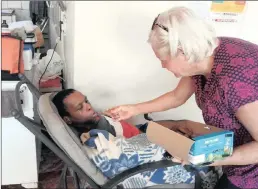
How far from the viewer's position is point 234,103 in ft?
2.68

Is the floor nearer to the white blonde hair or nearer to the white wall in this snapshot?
the white wall

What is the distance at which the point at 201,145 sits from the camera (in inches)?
30.8

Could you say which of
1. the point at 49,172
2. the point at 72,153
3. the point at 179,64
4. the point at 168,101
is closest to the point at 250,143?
the point at 179,64

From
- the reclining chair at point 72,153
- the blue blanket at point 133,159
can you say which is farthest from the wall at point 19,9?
the blue blanket at point 133,159

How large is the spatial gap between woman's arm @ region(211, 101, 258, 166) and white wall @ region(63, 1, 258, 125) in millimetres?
440

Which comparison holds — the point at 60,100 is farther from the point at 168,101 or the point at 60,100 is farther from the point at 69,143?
the point at 168,101

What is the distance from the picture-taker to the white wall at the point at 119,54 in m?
1.15

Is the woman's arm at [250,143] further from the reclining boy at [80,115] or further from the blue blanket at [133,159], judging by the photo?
the reclining boy at [80,115]

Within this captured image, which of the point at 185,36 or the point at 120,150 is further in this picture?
the point at 120,150

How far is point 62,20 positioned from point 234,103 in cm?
83

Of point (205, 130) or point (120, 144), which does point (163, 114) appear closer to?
point (120, 144)

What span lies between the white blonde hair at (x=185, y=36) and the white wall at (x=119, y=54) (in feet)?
0.85

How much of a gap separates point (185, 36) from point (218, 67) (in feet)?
0.44

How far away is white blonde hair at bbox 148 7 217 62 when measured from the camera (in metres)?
0.80
